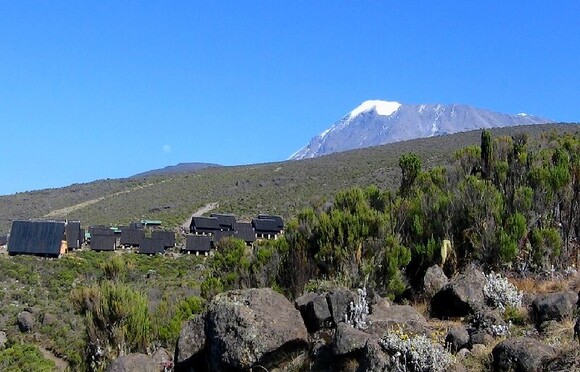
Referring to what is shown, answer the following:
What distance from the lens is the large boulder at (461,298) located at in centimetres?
887

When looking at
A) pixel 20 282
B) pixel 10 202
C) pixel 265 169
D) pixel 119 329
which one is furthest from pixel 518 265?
pixel 10 202

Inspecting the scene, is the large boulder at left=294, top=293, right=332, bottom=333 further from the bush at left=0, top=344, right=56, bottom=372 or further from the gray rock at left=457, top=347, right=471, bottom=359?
the bush at left=0, top=344, right=56, bottom=372

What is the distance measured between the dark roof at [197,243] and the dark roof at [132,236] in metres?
4.28

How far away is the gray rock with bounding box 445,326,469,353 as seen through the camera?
7125mm

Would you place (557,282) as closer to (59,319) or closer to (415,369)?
(415,369)

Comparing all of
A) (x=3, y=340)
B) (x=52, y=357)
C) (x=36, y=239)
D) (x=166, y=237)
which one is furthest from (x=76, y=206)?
(x=52, y=357)

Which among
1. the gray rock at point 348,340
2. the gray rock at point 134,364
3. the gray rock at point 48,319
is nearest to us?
the gray rock at point 348,340

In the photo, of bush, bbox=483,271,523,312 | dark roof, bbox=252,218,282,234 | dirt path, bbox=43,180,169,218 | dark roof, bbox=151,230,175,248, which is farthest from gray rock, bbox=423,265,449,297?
dirt path, bbox=43,180,169,218

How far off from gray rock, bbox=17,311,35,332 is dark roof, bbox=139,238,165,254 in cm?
2411

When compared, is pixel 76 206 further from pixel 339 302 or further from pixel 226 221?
pixel 339 302

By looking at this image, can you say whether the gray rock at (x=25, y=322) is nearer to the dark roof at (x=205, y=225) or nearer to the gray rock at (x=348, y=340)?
the gray rock at (x=348, y=340)

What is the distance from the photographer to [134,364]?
8.80 metres

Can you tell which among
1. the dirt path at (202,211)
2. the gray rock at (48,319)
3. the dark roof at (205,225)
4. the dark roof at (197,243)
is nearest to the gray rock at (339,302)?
the gray rock at (48,319)

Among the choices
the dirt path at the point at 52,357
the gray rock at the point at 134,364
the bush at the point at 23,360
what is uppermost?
the gray rock at the point at 134,364
